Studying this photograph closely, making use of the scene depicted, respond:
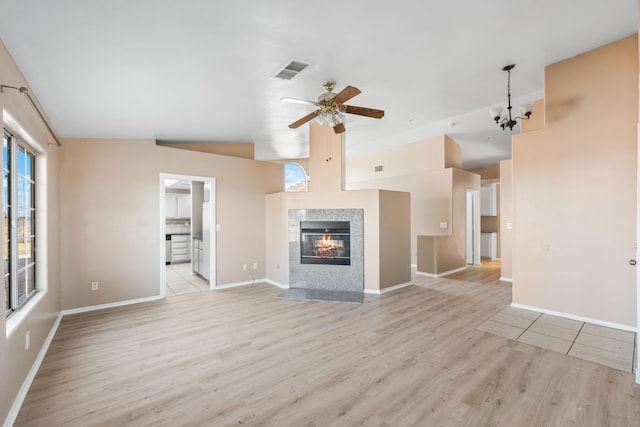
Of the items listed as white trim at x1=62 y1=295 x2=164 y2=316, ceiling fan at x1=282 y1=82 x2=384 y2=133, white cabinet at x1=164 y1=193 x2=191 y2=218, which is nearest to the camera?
ceiling fan at x1=282 y1=82 x2=384 y2=133

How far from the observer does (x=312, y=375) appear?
240 cm

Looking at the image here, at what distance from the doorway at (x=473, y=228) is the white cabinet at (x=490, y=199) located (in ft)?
4.75

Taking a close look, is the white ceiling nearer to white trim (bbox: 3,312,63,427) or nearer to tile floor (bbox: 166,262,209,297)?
white trim (bbox: 3,312,63,427)

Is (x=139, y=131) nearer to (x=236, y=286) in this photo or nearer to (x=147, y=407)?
(x=236, y=286)

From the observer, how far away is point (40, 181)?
3.25 meters

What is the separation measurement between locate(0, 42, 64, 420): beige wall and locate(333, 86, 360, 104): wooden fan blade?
8.51 feet

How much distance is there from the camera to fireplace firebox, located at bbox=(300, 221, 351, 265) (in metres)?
5.04

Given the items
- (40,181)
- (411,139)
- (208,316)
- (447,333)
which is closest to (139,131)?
(40,181)

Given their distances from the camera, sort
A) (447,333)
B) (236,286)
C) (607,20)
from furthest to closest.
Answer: (236,286)
(447,333)
(607,20)

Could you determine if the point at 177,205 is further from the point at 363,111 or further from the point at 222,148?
the point at 363,111

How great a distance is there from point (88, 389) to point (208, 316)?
163cm

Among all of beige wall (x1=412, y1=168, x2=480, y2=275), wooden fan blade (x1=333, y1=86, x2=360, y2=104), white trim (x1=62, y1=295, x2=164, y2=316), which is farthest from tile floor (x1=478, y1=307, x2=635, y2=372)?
white trim (x1=62, y1=295, x2=164, y2=316)

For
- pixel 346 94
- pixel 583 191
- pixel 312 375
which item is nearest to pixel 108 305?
pixel 312 375

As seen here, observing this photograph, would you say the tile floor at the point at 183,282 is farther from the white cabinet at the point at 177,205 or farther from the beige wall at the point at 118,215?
the white cabinet at the point at 177,205
